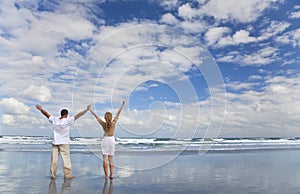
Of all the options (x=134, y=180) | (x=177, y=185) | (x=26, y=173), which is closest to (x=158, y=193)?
(x=177, y=185)

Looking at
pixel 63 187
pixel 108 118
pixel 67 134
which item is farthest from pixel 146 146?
pixel 63 187

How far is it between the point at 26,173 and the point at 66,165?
220cm

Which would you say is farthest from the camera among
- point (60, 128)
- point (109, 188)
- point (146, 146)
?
point (146, 146)

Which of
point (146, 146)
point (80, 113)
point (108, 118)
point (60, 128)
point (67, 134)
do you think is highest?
point (80, 113)

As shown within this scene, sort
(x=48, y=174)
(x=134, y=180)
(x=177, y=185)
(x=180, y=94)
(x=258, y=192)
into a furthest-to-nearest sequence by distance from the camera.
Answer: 1. (x=180, y=94)
2. (x=48, y=174)
3. (x=134, y=180)
4. (x=177, y=185)
5. (x=258, y=192)

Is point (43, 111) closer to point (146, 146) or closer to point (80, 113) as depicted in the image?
point (80, 113)

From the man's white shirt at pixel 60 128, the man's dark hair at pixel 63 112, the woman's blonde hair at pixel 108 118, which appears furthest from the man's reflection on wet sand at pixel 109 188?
the man's dark hair at pixel 63 112

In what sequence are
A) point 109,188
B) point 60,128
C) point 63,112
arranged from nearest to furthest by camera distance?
point 109,188 → point 60,128 → point 63,112

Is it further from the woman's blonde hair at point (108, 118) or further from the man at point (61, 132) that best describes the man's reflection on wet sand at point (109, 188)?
the woman's blonde hair at point (108, 118)

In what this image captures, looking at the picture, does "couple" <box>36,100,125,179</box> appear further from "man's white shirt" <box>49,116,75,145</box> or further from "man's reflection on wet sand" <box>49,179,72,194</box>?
"man's reflection on wet sand" <box>49,179,72,194</box>

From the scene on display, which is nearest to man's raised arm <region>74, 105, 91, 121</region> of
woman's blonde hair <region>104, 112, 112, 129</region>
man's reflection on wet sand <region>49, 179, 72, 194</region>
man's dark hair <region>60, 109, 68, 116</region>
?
man's dark hair <region>60, 109, 68, 116</region>

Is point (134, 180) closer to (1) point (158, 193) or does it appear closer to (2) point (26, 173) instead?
(1) point (158, 193)

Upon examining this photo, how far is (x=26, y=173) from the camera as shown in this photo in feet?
34.6

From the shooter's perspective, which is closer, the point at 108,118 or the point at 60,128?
the point at 108,118
